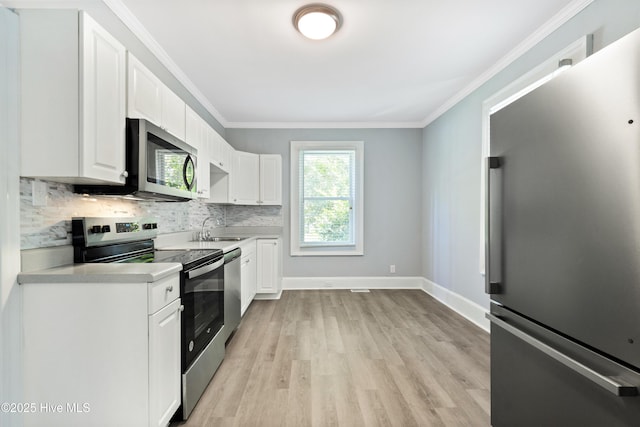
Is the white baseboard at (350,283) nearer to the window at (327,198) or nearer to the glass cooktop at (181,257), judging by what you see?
the window at (327,198)

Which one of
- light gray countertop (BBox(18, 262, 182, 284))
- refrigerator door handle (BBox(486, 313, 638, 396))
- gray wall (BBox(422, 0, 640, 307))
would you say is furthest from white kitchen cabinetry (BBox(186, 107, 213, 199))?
gray wall (BBox(422, 0, 640, 307))

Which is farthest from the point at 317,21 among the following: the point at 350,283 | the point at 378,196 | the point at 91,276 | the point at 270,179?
the point at 350,283

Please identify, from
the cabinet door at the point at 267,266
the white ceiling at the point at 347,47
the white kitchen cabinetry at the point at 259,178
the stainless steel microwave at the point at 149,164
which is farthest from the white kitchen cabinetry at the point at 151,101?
the cabinet door at the point at 267,266

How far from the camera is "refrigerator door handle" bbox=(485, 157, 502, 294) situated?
140 cm

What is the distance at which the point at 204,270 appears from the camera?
2.07 metres

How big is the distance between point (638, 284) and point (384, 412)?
1523 millimetres

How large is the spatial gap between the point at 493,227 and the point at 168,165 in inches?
80.4

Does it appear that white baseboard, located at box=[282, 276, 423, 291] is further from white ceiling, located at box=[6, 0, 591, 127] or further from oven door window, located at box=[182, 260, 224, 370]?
white ceiling, located at box=[6, 0, 591, 127]

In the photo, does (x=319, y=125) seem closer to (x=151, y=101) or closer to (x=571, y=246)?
(x=151, y=101)

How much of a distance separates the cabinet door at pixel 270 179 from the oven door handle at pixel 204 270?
2.27 meters

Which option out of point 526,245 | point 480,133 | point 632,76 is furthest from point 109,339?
point 480,133

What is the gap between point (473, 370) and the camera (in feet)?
7.73

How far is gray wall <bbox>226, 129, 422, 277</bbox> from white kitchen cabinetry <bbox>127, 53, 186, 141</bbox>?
238 centimetres

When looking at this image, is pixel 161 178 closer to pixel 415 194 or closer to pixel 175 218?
pixel 175 218
